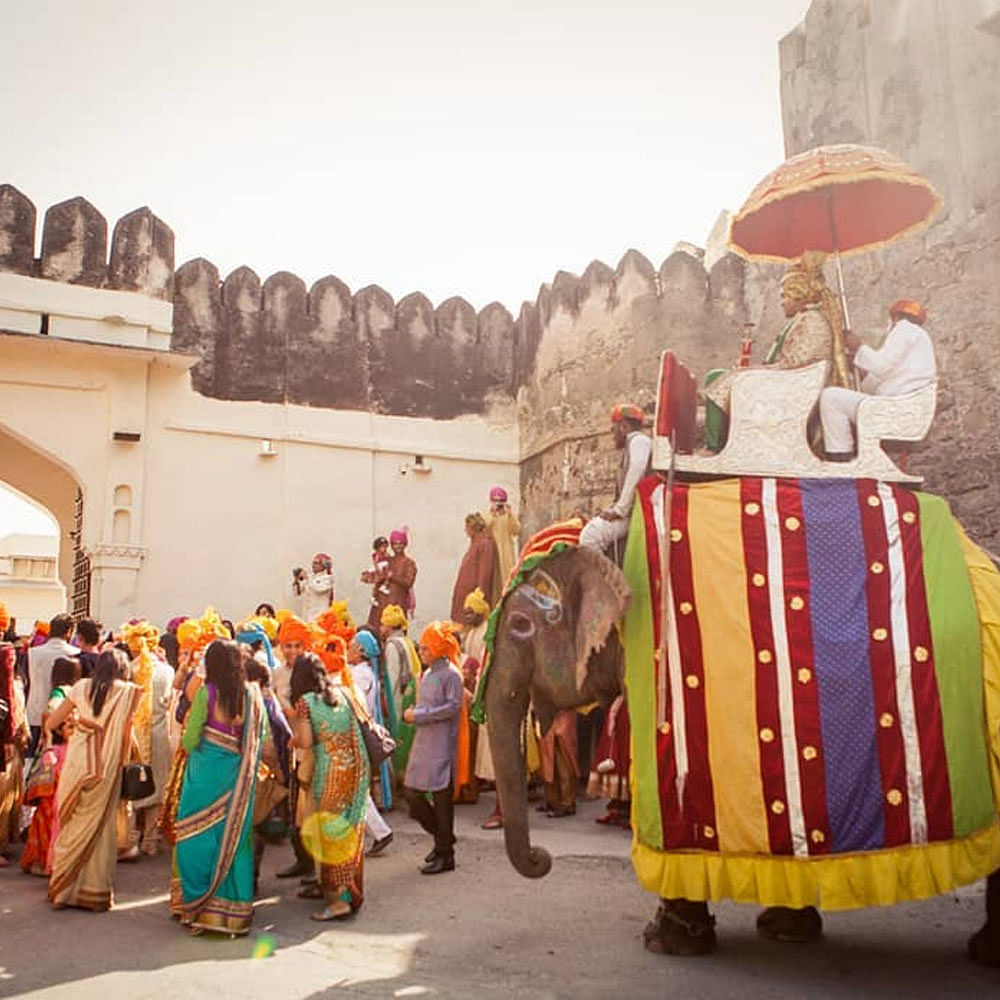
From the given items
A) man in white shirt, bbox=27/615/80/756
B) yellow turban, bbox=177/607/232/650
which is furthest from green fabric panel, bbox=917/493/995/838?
man in white shirt, bbox=27/615/80/756

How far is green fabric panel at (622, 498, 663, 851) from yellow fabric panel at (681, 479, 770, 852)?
21 centimetres

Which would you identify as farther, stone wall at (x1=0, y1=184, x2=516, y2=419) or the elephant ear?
stone wall at (x1=0, y1=184, x2=516, y2=419)

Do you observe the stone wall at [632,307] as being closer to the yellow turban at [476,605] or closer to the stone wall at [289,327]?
the stone wall at [289,327]

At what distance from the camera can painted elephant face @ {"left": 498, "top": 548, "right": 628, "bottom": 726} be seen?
14.1 ft

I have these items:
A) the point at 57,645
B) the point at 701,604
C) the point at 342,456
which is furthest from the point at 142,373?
the point at 701,604

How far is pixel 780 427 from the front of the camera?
464 cm

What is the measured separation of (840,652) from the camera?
13.5 feet

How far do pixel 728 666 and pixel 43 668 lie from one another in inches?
212

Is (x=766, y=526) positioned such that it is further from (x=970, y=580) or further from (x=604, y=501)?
(x=604, y=501)

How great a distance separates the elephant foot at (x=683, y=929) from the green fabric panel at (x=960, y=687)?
3.63 ft

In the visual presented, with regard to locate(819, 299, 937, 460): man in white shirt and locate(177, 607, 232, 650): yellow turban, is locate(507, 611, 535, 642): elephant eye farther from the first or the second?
locate(177, 607, 232, 650): yellow turban

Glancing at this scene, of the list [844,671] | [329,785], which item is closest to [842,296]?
[844,671]

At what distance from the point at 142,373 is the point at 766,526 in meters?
10.1

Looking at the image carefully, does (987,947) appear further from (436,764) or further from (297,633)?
(297,633)
